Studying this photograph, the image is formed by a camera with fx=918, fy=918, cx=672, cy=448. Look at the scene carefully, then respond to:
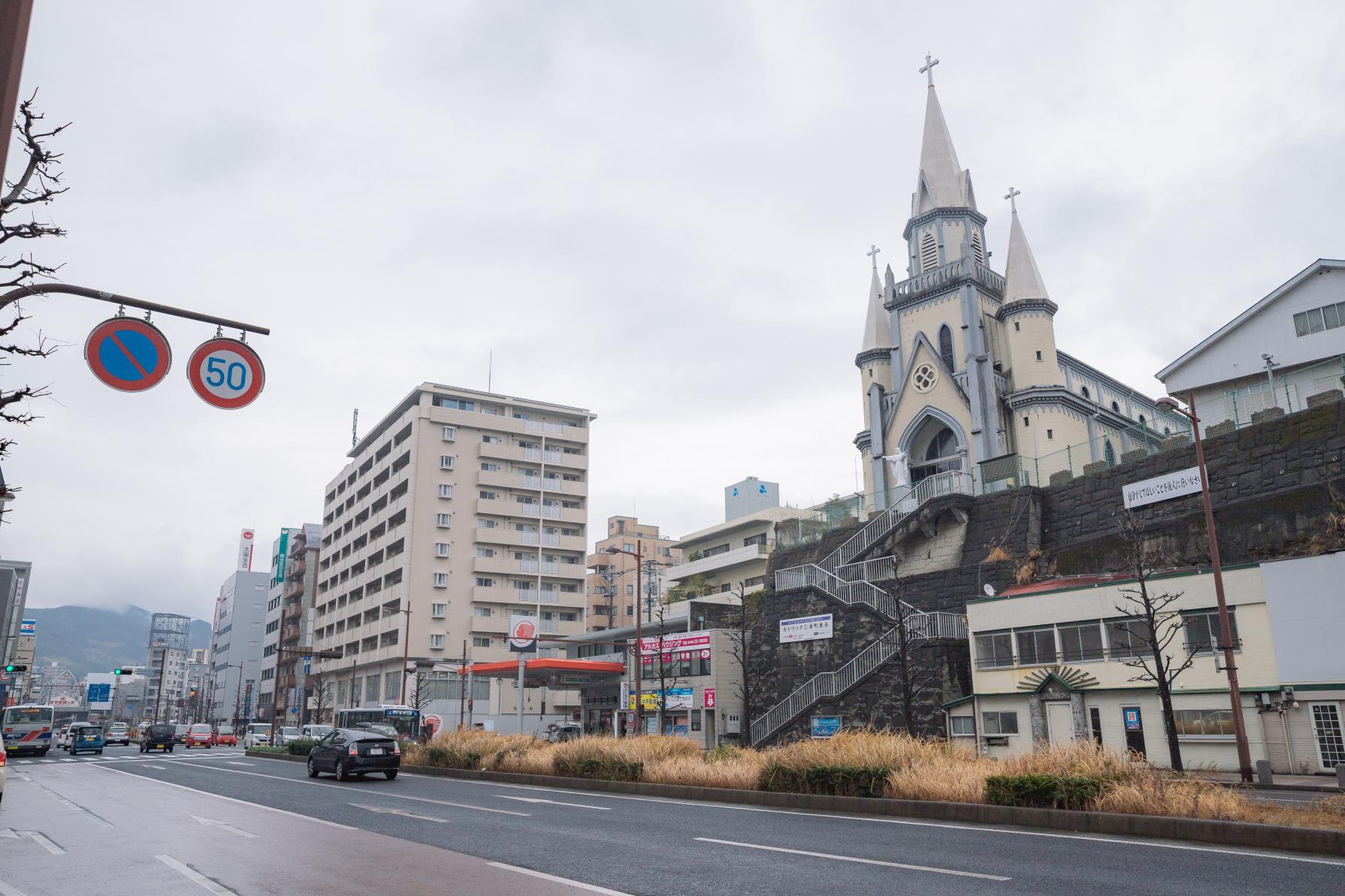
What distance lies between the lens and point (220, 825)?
14672 millimetres

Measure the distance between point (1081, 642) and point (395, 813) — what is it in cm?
2162

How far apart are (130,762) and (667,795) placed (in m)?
30.6

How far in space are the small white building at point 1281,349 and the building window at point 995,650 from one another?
1177 cm

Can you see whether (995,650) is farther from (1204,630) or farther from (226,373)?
(226,373)

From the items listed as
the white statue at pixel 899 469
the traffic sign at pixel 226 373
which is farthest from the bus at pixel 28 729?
the traffic sign at pixel 226 373

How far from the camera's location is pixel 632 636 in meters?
60.4

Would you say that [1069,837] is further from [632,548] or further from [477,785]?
[632,548]

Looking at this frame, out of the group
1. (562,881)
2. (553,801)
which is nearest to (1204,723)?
(553,801)

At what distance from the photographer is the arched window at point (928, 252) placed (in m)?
54.4

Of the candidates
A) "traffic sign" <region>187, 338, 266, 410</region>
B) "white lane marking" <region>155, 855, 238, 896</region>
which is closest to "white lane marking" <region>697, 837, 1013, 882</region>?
"white lane marking" <region>155, 855, 238, 896</region>

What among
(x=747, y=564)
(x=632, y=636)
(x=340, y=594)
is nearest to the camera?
(x=632, y=636)

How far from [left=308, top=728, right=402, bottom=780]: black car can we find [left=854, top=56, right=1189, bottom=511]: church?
2642cm

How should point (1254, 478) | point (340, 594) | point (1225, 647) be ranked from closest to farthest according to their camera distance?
point (1225, 647) < point (1254, 478) < point (340, 594)

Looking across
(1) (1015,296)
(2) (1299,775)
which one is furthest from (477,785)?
(1) (1015,296)
